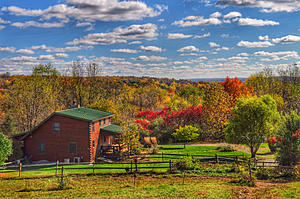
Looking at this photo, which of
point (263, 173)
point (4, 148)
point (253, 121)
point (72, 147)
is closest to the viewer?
Answer: point (263, 173)

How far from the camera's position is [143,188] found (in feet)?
58.7

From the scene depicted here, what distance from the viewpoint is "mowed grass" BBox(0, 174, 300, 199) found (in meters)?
15.5

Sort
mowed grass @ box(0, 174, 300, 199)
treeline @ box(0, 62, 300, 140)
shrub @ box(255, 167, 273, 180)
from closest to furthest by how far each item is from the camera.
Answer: mowed grass @ box(0, 174, 300, 199), shrub @ box(255, 167, 273, 180), treeline @ box(0, 62, 300, 140)

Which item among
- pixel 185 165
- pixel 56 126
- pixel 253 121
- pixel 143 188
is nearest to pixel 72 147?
pixel 56 126

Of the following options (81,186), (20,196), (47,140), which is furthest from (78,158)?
(20,196)

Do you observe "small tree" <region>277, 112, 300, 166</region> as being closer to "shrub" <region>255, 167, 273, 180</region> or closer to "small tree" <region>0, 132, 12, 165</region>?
"shrub" <region>255, 167, 273, 180</region>

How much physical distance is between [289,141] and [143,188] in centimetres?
1443

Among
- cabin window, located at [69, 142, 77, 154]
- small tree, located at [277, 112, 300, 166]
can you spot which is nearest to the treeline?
cabin window, located at [69, 142, 77, 154]

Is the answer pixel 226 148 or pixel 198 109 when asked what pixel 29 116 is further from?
pixel 226 148

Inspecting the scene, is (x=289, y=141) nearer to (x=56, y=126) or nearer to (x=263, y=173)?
(x=263, y=173)

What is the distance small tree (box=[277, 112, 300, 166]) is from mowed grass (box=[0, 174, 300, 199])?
4.77m

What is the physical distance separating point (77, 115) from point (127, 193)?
691 inches

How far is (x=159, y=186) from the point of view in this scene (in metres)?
18.2

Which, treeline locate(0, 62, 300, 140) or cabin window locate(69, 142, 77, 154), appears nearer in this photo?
cabin window locate(69, 142, 77, 154)
